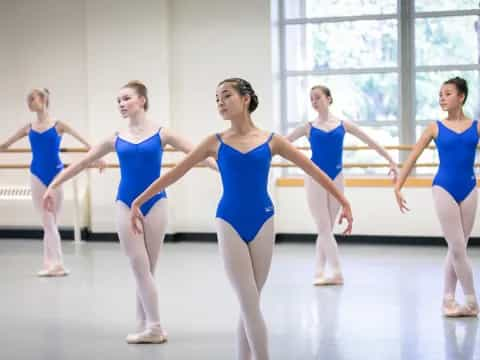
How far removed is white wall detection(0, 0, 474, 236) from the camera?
35.0 feet

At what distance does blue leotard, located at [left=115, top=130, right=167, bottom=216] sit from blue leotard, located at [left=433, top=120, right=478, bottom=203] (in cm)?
195

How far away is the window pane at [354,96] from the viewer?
36.0 ft

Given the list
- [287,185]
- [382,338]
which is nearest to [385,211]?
[287,185]

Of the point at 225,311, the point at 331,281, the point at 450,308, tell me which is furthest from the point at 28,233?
the point at 450,308

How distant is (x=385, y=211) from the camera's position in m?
10.5

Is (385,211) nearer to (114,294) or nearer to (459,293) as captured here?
(459,293)

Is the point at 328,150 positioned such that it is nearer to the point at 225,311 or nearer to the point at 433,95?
the point at 225,311

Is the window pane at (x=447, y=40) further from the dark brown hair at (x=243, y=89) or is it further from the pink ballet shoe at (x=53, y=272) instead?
the dark brown hair at (x=243, y=89)

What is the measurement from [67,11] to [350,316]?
6.80 m

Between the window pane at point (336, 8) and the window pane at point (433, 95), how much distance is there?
0.94 m

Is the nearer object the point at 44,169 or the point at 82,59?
the point at 44,169

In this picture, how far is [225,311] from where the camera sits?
21.6ft

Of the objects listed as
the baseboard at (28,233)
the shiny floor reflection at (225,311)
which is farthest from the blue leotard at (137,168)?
the baseboard at (28,233)

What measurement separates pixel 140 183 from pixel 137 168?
4.0 inches
